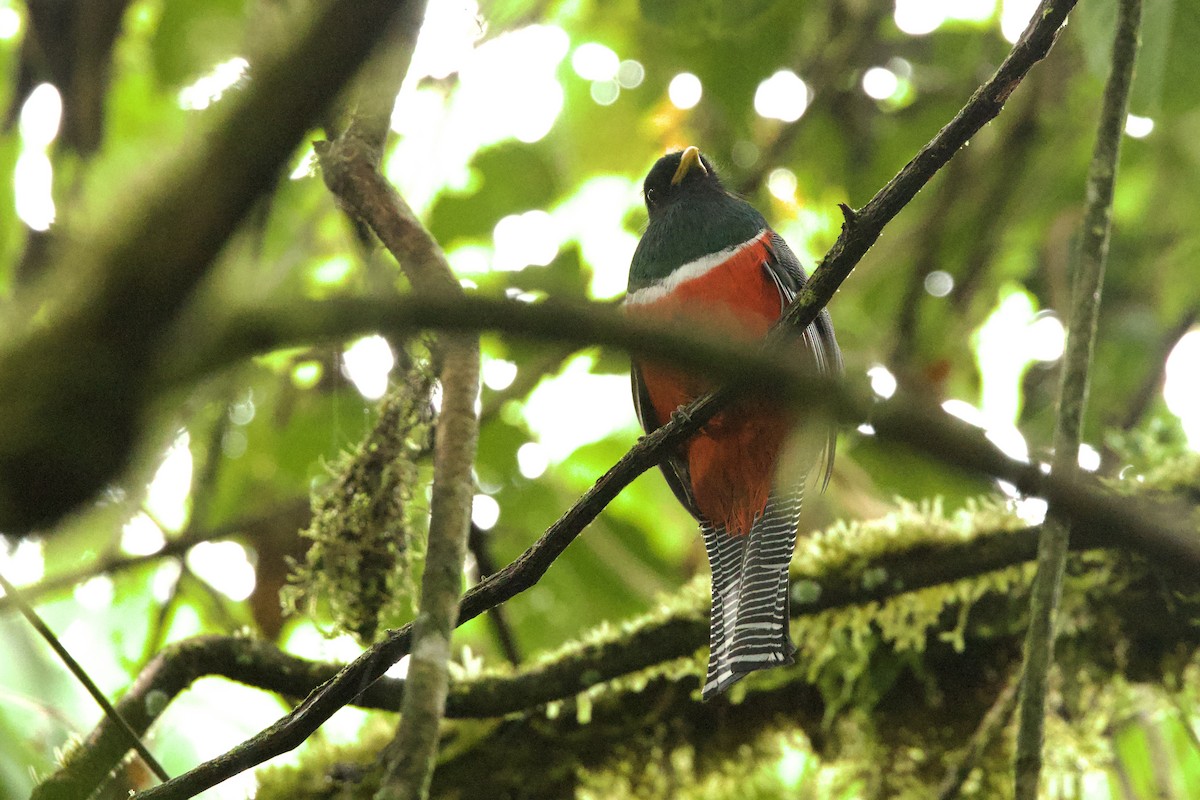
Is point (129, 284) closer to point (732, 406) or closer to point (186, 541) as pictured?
point (732, 406)

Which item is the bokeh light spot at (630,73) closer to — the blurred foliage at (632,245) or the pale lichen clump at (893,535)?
the blurred foliage at (632,245)

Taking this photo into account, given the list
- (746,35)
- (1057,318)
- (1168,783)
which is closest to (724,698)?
(1168,783)

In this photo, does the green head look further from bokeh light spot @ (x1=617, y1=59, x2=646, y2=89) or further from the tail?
bokeh light spot @ (x1=617, y1=59, x2=646, y2=89)

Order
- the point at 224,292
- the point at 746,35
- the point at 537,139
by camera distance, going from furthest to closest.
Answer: the point at 537,139, the point at 746,35, the point at 224,292

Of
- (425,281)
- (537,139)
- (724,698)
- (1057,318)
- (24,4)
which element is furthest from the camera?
(1057,318)

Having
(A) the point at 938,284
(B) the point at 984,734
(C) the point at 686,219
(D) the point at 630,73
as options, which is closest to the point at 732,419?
(C) the point at 686,219

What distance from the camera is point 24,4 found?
4.10m

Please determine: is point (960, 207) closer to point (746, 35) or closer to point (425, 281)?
point (746, 35)

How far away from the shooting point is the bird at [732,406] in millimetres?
2881

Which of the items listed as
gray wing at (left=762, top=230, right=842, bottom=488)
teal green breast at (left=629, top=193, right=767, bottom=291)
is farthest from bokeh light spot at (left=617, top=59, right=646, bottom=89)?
gray wing at (left=762, top=230, right=842, bottom=488)

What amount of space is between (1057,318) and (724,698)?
2478 mm

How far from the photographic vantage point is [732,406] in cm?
283

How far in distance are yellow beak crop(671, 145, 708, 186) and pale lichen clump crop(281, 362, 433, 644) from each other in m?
1.45

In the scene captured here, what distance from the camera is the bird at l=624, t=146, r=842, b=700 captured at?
2881 mm
